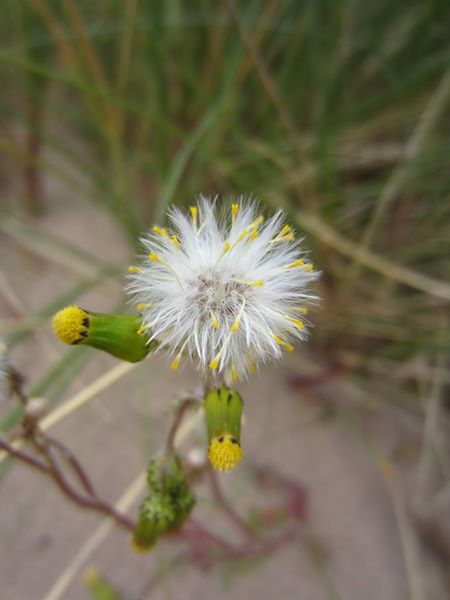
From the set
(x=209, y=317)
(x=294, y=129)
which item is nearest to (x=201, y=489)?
(x=209, y=317)

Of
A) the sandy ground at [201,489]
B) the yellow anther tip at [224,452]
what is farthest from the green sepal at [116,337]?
the sandy ground at [201,489]

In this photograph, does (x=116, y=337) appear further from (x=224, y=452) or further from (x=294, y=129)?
(x=294, y=129)

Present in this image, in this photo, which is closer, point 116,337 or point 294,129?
point 116,337

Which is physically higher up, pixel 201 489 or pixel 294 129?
pixel 294 129

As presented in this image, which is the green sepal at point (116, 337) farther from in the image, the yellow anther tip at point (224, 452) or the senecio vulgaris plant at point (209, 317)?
the yellow anther tip at point (224, 452)

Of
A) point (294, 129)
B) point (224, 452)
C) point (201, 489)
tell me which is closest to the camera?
point (224, 452)

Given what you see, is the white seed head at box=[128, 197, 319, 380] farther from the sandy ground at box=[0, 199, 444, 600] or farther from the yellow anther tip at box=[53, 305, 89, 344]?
the sandy ground at box=[0, 199, 444, 600]

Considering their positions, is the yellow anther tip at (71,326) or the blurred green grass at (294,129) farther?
the blurred green grass at (294,129)

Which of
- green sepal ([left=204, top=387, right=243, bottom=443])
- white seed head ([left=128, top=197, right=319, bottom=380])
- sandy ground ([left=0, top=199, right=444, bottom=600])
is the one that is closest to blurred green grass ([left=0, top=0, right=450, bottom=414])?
sandy ground ([left=0, top=199, right=444, bottom=600])
